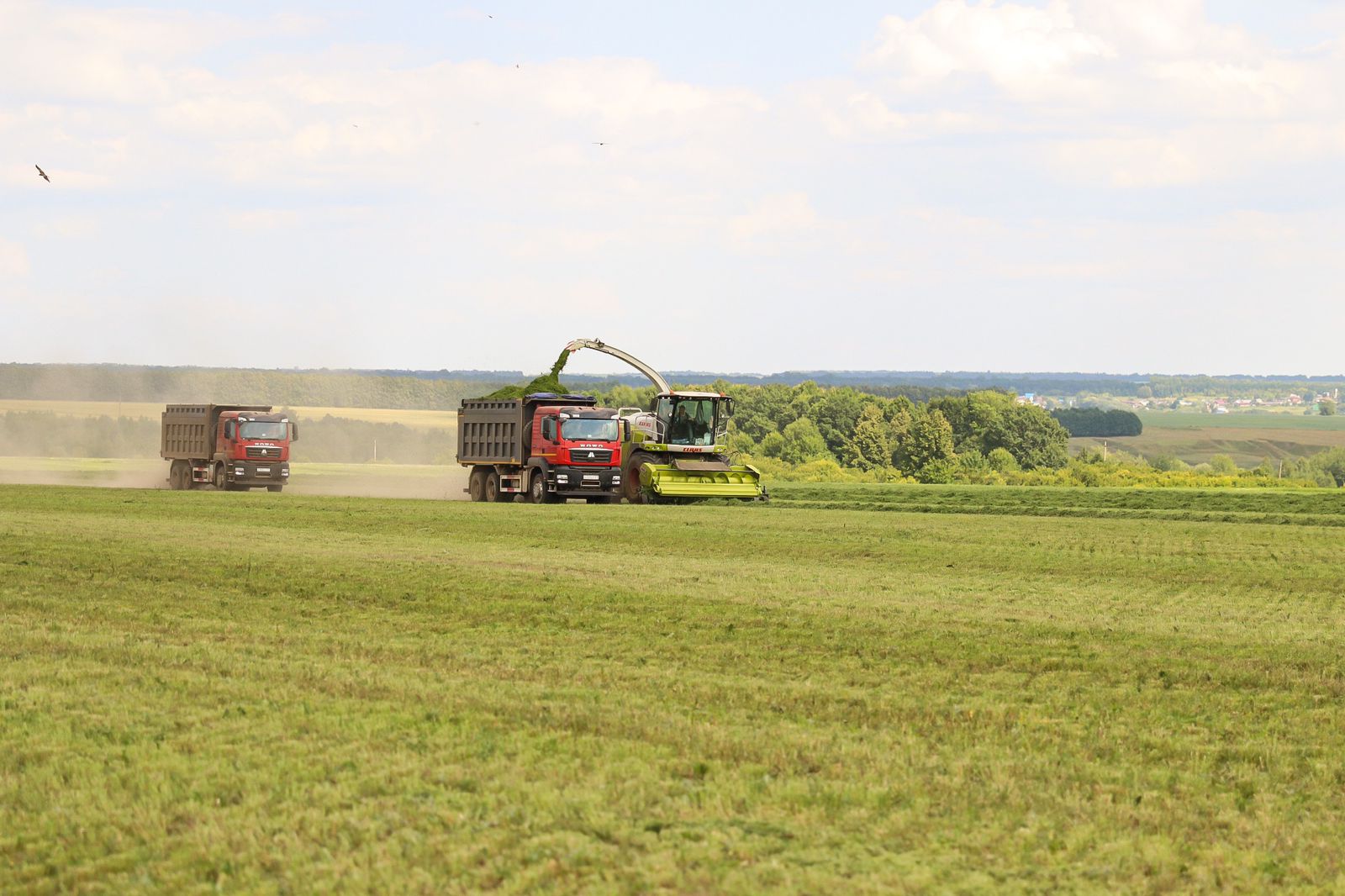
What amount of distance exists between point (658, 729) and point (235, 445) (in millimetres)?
38690

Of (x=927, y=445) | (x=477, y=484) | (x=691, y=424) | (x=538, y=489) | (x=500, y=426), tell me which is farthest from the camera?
(x=927, y=445)

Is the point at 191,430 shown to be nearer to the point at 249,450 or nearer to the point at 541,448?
the point at 249,450

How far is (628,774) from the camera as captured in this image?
28.6 ft

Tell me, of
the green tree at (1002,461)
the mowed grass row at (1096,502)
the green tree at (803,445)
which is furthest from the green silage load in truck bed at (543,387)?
the green tree at (1002,461)

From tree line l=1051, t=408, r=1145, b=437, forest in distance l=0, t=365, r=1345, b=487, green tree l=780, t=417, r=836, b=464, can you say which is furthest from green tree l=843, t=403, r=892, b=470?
tree line l=1051, t=408, r=1145, b=437

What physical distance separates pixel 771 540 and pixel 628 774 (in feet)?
62.5

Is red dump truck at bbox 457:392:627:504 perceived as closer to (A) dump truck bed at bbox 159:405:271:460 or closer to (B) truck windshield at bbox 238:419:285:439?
(B) truck windshield at bbox 238:419:285:439

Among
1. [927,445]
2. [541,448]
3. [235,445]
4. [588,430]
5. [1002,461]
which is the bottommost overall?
[1002,461]

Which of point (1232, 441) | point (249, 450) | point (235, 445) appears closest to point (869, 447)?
point (249, 450)

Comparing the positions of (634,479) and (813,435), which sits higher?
(813,435)

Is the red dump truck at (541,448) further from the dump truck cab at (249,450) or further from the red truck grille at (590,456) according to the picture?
the dump truck cab at (249,450)

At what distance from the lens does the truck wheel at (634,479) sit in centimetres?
3978

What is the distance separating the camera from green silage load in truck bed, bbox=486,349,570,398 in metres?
43.1

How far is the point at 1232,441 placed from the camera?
15312cm
